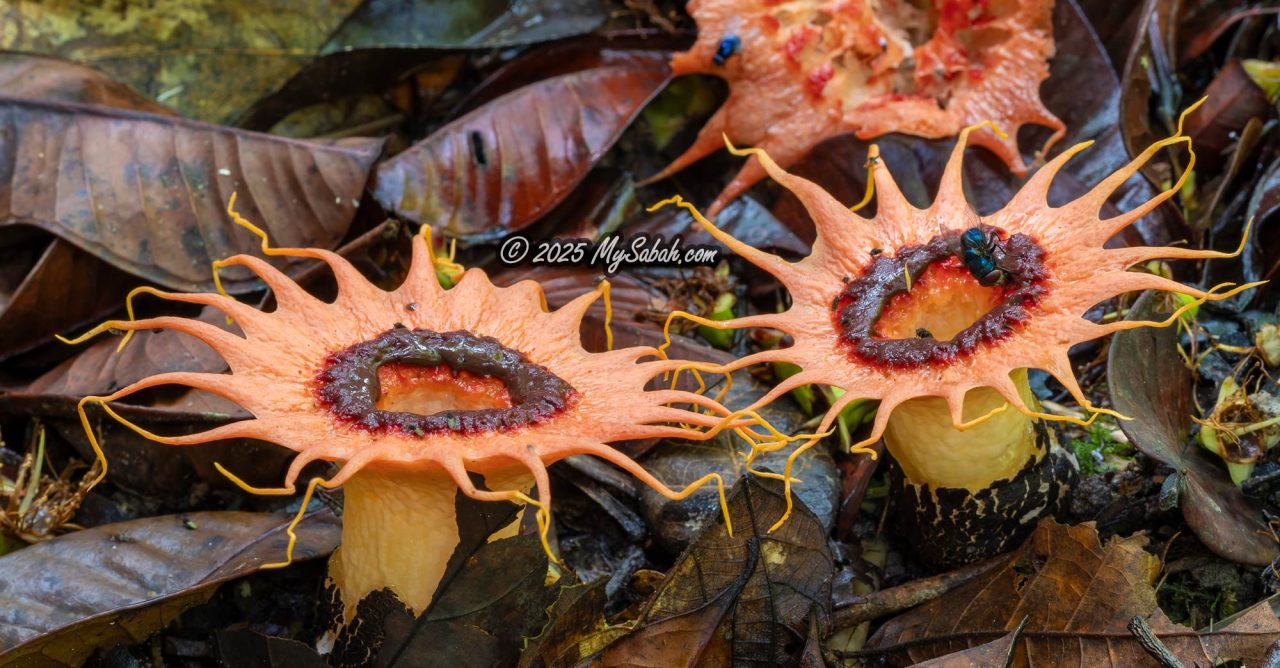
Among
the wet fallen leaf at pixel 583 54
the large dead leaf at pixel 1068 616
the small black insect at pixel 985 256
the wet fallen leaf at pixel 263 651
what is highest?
the small black insect at pixel 985 256

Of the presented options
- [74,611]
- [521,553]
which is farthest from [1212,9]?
[74,611]

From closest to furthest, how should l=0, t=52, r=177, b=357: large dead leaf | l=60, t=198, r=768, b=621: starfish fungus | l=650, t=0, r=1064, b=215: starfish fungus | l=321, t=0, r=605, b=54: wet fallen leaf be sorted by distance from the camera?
l=60, t=198, r=768, b=621: starfish fungus → l=0, t=52, r=177, b=357: large dead leaf → l=650, t=0, r=1064, b=215: starfish fungus → l=321, t=0, r=605, b=54: wet fallen leaf

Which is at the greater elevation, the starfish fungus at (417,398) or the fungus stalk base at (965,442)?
the starfish fungus at (417,398)

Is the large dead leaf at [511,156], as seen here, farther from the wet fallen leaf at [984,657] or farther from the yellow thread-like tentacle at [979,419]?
the wet fallen leaf at [984,657]

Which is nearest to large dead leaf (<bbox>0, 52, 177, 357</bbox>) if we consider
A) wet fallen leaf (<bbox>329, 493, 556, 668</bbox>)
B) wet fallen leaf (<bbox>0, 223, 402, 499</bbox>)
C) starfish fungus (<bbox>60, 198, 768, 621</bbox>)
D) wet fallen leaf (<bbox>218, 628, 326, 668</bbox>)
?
wet fallen leaf (<bbox>0, 223, 402, 499</bbox>)

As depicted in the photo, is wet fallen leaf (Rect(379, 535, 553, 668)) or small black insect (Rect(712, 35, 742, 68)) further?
small black insect (Rect(712, 35, 742, 68))

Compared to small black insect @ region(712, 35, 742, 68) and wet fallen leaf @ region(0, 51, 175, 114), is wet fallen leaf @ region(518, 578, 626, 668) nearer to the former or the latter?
small black insect @ region(712, 35, 742, 68)

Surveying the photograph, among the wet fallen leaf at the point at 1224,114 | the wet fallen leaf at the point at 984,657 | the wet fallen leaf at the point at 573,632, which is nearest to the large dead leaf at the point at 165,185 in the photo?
the wet fallen leaf at the point at 573,632
